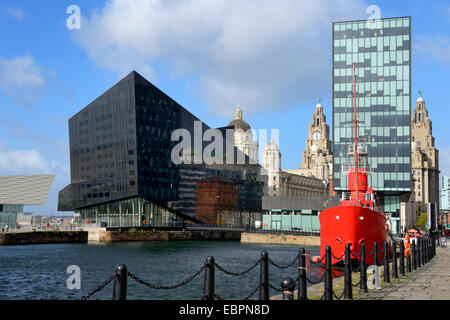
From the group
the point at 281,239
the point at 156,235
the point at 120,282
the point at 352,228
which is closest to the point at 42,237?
the point at 156,235

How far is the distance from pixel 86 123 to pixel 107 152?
27.4 ft

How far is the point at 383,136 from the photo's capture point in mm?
90312

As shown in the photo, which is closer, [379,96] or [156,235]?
[379,96]

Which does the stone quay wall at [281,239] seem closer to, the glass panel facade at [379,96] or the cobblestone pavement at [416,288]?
the glass panel facade at [379,96]

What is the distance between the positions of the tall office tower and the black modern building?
30500mm

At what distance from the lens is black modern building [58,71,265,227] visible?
93.7 metres

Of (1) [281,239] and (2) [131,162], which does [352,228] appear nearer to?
(1) [281,239]

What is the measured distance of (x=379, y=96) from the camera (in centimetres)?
9075

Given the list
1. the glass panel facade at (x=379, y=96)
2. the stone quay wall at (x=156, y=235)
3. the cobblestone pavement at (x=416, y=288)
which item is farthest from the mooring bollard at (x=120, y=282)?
the glass panel facade at (x=379, y=96)

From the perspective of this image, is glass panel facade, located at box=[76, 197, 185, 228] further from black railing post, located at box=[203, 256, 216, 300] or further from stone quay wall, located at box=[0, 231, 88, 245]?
black railing post, located at box=[203, 256, 216, 300]

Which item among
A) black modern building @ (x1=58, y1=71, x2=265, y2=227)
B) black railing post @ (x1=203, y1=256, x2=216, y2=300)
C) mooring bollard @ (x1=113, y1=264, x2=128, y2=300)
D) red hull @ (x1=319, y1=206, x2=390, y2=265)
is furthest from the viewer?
black modern building @ (x1=58, y1=71, x2=265, y2=227)

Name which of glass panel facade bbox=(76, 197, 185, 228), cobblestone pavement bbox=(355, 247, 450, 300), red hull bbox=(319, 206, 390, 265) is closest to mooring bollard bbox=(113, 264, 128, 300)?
cobblestone pavement bbox=(355, 247, 450, 300)

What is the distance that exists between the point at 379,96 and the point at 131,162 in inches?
1772

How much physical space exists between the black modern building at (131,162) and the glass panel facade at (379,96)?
30521 millimetres
